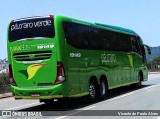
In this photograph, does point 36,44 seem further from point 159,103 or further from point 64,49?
point 159,103

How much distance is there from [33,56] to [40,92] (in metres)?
1.37

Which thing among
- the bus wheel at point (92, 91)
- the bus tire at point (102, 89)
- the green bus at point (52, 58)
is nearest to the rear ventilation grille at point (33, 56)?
the green bus at point (52, 58)

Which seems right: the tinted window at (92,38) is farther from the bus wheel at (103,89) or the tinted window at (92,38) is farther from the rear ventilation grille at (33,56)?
the bus wheel at (103,89)

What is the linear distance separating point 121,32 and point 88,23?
17.0 feet

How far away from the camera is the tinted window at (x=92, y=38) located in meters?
16.0

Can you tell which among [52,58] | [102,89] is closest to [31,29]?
[52,58]

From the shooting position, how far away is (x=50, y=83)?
1532cm

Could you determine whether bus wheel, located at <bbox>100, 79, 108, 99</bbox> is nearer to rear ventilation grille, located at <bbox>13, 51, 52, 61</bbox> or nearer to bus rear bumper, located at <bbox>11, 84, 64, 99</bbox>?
bus rear bumper, located at <bbox>11, 84, 64, 99</bbox>

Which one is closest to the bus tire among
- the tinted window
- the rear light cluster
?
the tinted window

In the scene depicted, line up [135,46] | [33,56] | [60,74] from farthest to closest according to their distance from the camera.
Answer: [135,46]
[33,56]
[60,74]

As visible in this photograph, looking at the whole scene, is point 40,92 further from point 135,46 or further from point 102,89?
point 135,46

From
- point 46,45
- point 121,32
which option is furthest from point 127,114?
point 121,32

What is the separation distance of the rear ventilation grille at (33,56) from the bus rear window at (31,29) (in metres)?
0.59

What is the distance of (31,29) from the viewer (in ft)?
51.4
